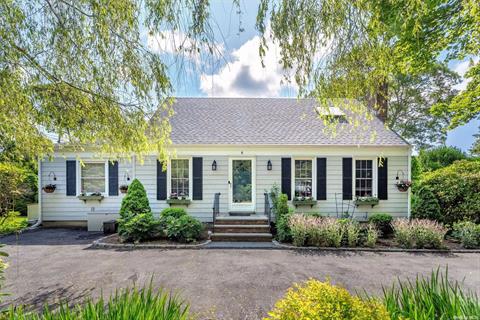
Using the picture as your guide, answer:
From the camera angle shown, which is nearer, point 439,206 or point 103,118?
point 103,118

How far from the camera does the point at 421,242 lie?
22.7 ft

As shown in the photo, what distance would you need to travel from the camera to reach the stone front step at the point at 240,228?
7.90 metres

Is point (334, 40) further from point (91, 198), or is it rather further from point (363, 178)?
point (91, 198)

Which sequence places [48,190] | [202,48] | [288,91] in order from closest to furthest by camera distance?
[202,48]
[288,91]
[48,190]

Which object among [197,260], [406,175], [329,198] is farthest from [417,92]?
[197,260]

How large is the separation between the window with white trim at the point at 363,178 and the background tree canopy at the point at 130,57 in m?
6.10

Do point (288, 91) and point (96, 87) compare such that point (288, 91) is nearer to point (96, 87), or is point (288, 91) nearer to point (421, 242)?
point (96, 87)

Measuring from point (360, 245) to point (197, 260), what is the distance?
4.98 m

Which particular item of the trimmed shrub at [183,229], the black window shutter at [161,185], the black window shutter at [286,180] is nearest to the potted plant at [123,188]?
the black window shutter at [161,185]

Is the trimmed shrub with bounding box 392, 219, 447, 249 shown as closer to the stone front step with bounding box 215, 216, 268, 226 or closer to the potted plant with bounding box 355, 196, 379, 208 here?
the potted plant with bounding box 355, 196, 379, 208

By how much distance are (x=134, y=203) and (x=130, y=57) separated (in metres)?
5.88

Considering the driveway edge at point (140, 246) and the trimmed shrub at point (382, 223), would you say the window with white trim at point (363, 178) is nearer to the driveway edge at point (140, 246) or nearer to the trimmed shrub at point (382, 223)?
the trimmed shrub at point (382, 223)

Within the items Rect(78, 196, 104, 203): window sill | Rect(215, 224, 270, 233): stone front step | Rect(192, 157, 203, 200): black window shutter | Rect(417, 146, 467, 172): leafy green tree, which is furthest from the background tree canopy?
Rect(417, 146, 467, 172): leafy green tree

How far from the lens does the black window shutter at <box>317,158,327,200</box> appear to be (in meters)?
9.19
